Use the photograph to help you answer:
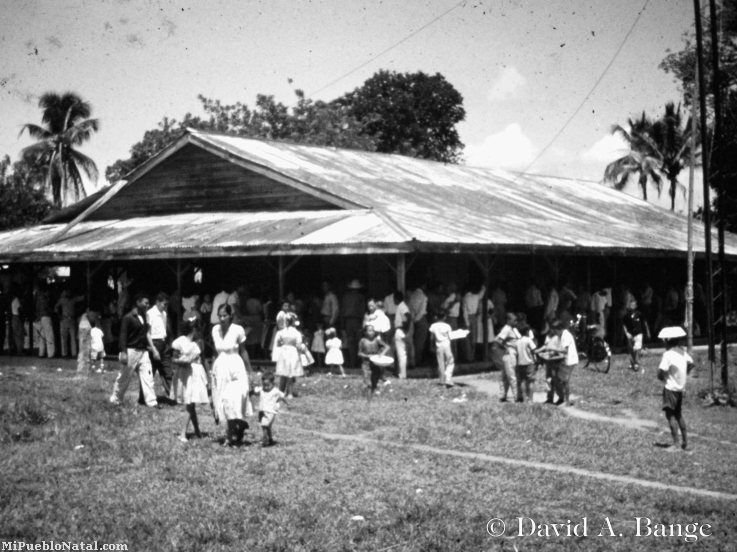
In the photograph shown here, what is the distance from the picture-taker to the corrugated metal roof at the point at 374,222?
20812 mm

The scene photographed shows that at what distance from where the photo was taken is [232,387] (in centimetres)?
1275

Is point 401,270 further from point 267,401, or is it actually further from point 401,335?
point 267,401

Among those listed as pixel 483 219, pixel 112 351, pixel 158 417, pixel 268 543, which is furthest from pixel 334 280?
pixel 268 543

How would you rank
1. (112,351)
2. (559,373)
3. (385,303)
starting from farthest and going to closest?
(112,351)
(385,303)
(559,373)

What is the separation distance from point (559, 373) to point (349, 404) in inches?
137

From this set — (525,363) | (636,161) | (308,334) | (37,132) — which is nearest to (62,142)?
(37,132)

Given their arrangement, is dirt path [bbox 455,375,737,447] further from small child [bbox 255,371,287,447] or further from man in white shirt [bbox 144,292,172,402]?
man in white shirt [bbox 144,292,172,402]

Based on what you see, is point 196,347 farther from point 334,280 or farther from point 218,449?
point 334,280

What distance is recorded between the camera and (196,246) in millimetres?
22078

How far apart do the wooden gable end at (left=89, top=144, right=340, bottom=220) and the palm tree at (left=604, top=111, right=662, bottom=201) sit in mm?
35717

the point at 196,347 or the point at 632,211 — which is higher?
the point at 632,211

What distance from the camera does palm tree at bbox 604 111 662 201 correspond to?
57.8 metres

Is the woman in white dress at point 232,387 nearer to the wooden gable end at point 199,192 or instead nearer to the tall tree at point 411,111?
the wooden gable end at point 199,192

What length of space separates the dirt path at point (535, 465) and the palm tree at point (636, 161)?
46.5m
